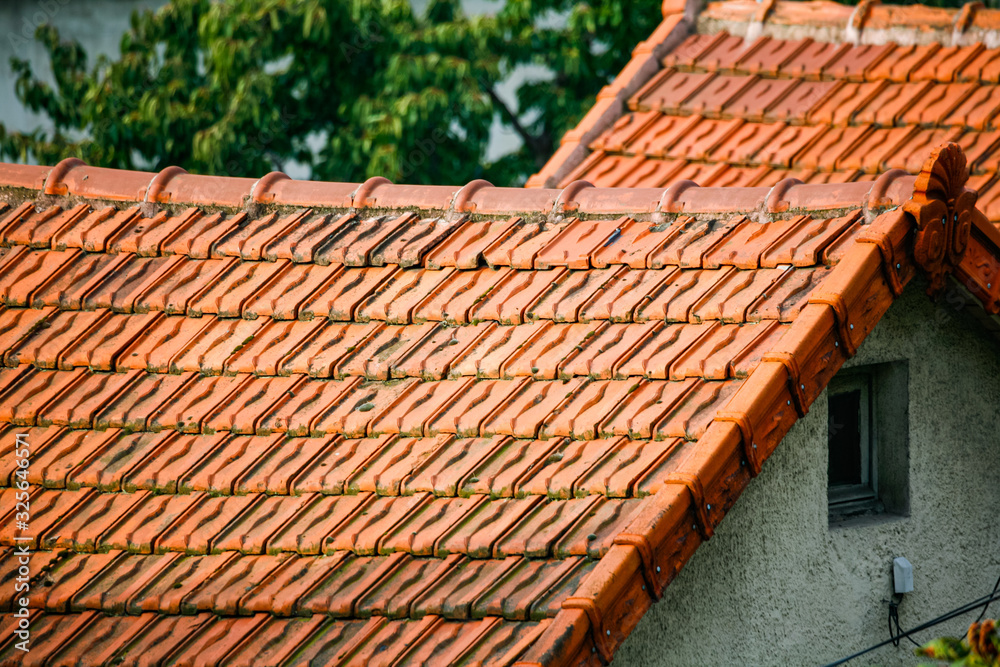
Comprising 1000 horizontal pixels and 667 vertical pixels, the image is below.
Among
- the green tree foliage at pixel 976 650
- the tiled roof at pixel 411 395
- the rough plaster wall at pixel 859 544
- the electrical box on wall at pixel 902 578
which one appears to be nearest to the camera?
the green tree foliage at pixel 976 650

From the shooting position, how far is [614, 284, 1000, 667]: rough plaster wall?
14.0 ft

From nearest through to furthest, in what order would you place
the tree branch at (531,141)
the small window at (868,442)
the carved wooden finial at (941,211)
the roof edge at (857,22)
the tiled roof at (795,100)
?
the carved wooden finial at (941,211)
the small window at (868,442)
the tiled roof at (795,100)
the roof edge at (857,22)
the tree branch at (531,141)

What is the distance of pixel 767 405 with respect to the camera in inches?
165

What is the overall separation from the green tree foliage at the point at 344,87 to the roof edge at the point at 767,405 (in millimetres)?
7913

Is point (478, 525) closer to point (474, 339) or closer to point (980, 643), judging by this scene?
point (474, 339)

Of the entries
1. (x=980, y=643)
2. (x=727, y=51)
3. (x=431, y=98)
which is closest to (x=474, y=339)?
(x=980, y=643)

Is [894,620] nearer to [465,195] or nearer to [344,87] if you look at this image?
[465,195]

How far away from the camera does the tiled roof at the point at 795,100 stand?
7820mm

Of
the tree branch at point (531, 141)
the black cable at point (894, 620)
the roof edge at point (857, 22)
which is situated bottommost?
the tree branch at point (531, 141)

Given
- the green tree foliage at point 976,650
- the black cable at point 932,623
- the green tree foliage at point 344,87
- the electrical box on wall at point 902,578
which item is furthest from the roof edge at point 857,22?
the green tree foliage at point 976,650

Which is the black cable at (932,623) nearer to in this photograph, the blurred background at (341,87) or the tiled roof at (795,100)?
the tiled roof at (795,100)

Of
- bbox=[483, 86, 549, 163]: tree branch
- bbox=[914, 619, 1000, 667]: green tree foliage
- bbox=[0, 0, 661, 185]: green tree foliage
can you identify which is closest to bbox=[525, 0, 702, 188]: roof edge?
bbox=[0, 0, 661, 185]: green tree foliage

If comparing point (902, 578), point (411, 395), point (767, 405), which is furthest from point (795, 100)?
point (767, 405)

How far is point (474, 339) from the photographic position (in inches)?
199
